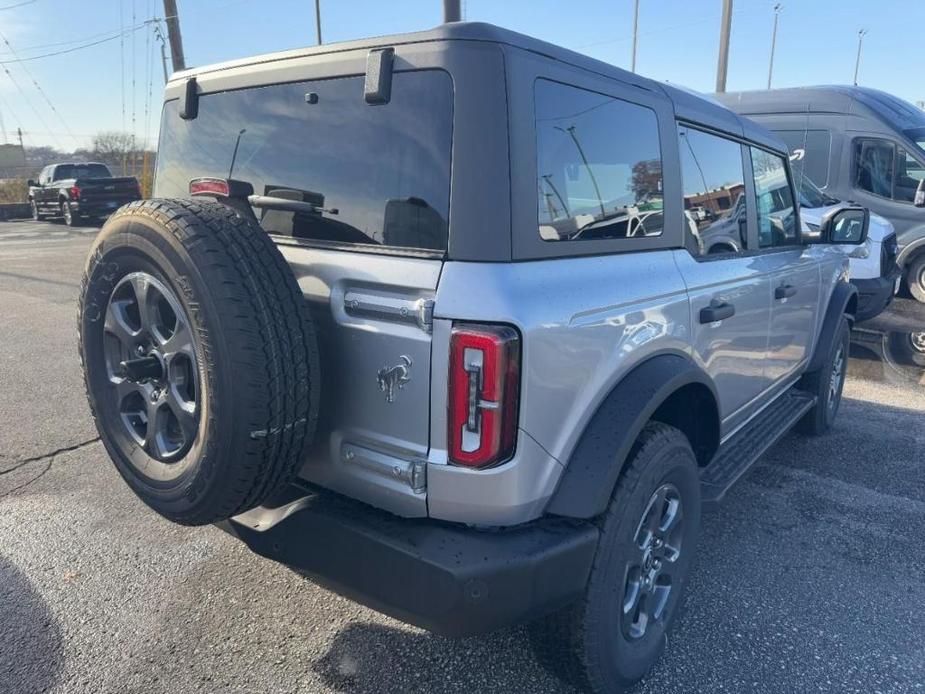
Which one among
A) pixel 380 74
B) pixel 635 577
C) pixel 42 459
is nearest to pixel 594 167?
pixel 380 74

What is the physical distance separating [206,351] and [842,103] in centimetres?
1057

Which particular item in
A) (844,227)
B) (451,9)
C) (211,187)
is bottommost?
(844,227)

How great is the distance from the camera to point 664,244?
2.61m

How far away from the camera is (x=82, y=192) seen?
2047cm

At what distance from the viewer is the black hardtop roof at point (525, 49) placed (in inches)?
77.0

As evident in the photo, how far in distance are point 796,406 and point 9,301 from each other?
361 inches

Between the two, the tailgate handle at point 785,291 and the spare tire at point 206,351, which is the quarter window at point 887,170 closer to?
the tailgate handle at point 785,291

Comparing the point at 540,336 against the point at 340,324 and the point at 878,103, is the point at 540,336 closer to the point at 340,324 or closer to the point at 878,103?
the point at 340,324

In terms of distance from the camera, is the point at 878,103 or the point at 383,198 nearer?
the point at 383,198

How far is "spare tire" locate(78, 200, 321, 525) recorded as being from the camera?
1885 millimetres

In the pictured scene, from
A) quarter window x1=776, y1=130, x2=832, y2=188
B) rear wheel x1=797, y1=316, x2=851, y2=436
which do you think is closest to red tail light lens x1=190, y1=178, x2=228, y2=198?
rear wheel x1=797, y1=316, x2=851, y2=436

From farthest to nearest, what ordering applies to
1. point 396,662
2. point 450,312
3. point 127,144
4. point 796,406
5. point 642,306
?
point 127,144
point 796,406
point 396,662
point 642,306
point 450,312

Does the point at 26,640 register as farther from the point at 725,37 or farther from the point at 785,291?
the point at 725,37

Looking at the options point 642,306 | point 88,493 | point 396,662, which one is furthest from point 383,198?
point 88,493
